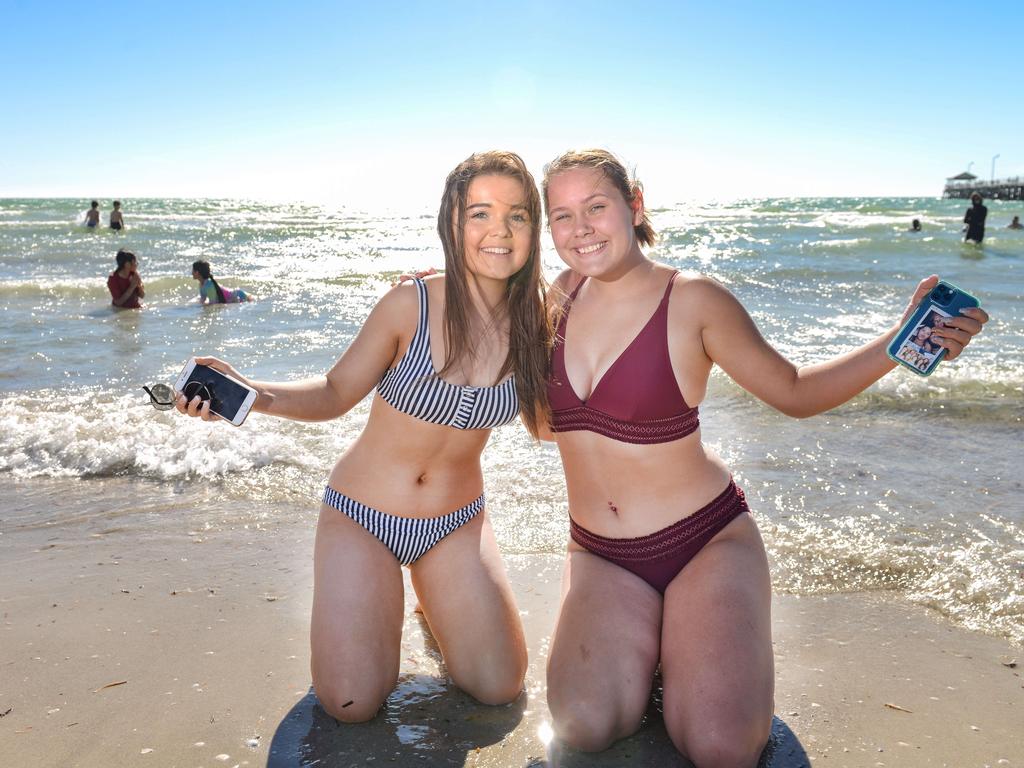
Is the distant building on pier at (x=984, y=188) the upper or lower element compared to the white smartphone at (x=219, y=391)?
upper

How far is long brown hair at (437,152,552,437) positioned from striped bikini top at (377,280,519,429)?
0.05 m

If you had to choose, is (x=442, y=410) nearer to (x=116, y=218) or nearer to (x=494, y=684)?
(x=494, y=684)

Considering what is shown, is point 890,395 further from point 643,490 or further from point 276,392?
point 276,392

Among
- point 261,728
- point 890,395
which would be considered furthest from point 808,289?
point 261,728

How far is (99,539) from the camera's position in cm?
455

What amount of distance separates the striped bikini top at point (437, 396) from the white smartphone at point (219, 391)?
24.4 inches

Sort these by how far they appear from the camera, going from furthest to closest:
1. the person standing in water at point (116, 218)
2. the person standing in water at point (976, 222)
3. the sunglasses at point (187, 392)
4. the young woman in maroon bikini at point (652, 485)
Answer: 1. the person standing in water at point (116, 218)
2. the person standing in water at point (976, 222)
3. the sunglasses at point (187, 392)
4. the young woman in maroon bikini at point (652, 485)

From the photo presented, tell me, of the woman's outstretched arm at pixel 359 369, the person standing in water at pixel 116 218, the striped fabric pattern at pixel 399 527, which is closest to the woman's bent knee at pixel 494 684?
the striped fabric pattern at pixel 399 527

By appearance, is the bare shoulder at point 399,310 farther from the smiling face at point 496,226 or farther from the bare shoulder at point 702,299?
the bare shoulder at point 702,299

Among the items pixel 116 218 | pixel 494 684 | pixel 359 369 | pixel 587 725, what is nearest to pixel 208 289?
pixel 359 369

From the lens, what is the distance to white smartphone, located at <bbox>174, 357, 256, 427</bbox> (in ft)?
10.3

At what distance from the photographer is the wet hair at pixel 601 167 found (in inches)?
130

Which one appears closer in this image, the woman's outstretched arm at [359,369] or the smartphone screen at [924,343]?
the smartphone screen at [924,343]

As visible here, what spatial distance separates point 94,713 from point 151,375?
252 inches
